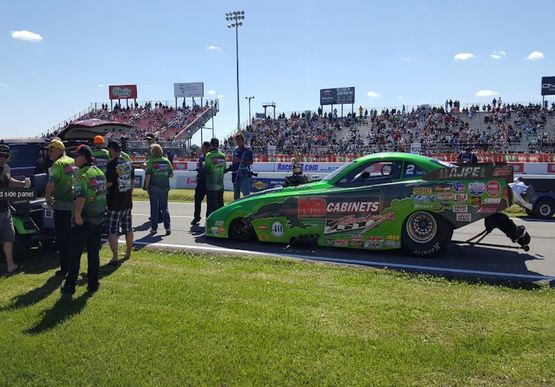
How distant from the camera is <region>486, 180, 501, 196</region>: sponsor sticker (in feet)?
23.0

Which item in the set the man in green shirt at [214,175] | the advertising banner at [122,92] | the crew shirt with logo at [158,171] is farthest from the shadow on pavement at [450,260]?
the advertising banner at [122,92]

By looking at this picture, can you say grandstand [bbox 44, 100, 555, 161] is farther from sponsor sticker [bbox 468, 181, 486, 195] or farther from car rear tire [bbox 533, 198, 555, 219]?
sponsor sticker [bbox 468, 181, 486, 195]

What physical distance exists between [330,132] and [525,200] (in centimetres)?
3126

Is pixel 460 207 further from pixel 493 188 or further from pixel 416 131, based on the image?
pixel 416 131

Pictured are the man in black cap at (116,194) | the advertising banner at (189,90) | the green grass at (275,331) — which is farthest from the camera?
the advertising banner at (189,90)

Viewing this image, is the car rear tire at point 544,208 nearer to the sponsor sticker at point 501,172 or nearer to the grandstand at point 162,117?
the sponsor sticker at point 501,172

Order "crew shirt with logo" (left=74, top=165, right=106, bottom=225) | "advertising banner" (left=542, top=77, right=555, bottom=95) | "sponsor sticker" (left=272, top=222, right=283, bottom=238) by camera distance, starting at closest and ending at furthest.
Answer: "crew shirt with logo" (left=74, top=165, right=106, bottom=225) < "sponsor sticker" (left=272, top=222, right=283, bottom=238) < "advertising banner" (left=542, top=77, right=555, bottom=95)

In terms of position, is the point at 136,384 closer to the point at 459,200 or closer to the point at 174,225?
the point at 459,200

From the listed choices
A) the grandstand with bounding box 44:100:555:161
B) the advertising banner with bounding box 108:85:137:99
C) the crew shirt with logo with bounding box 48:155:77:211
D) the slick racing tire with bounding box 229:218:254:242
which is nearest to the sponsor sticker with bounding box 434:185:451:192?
the slick racing tire with bounding box 229:218:254:242

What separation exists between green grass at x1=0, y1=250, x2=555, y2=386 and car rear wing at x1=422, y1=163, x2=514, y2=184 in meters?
1.82

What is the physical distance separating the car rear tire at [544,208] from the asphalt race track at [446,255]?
224 centimetres

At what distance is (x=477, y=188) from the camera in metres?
7.04

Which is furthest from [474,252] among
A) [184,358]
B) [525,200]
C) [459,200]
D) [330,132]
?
[330,132]

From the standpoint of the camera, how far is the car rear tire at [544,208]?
11.9 m
